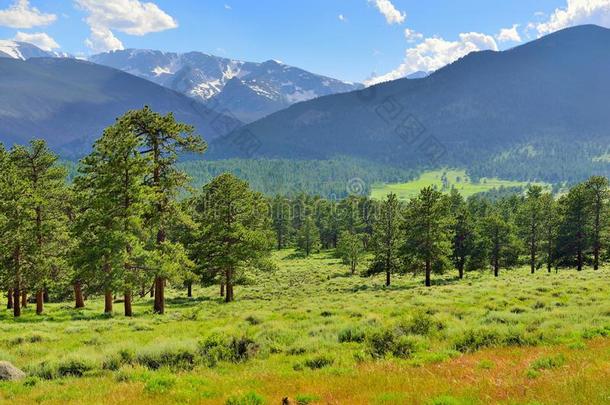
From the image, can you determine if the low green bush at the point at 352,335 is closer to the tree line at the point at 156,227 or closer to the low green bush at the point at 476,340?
the low green bush at the point at 476,340

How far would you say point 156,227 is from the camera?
104 ft

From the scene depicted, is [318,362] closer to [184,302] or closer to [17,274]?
[17,274]

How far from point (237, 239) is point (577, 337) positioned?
33406mm

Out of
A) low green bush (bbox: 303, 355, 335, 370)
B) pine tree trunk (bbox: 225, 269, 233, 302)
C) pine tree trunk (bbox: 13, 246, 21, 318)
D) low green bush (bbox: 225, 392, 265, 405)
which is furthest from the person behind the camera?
pine tree trunk (bbox: 225, 269, 233, 302)

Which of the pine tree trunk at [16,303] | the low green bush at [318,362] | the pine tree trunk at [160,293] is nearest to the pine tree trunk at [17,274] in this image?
the pine tree trunk at [16,303]

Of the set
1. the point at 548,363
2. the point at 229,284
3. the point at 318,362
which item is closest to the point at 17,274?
the point at 229,284

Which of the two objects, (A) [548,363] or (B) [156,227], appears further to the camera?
(B) [156,227]

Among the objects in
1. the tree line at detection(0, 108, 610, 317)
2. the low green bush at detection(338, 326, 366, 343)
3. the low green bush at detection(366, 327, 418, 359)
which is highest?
the tree line at detection(0, 108, 610, 317)

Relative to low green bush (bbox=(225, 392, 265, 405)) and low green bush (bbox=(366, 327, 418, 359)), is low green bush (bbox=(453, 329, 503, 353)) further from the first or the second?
low green bush (bbox=(225, 392, 265, 405))

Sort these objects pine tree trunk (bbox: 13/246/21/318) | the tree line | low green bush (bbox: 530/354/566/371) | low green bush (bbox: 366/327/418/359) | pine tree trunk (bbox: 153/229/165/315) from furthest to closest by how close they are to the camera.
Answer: pine tree trunk (bbox: 13/246/21/318) → pine tree trunk (bbox: 153/229/165/315) → the tree line → low green bush (bbox: 366/327/418/359) → low green bush (bbox: 530/354/566/371)

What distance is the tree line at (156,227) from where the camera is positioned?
3023 centimetres

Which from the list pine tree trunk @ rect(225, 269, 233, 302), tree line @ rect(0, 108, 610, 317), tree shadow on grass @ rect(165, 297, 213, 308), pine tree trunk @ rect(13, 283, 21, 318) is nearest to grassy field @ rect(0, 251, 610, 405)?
tree line @ rect(0, 108, 610, 317)

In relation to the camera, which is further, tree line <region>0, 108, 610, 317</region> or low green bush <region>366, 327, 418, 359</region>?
tree line <region>0, 108, 610, 317</region>

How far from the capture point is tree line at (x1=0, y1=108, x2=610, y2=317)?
30234 millimetres
